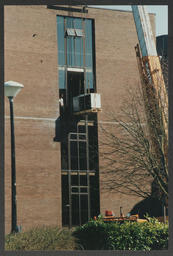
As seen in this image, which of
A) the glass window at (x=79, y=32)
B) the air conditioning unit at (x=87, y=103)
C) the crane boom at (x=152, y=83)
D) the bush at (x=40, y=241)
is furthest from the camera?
the glass window at (x=79, y=32)

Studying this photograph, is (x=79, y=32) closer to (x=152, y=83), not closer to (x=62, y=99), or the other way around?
(x=62, y=99)

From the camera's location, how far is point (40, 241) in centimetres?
1329

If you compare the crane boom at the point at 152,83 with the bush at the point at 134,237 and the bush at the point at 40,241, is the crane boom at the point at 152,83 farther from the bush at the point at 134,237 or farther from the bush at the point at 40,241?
the bush at the point at 40,241

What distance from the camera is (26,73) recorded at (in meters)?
33.2

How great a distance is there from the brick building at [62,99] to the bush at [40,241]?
18082 mm

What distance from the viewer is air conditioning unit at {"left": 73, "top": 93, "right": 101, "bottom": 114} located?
32.4m

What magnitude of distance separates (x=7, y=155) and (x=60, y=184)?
3716mm

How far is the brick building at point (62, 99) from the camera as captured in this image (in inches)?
Result: 1280

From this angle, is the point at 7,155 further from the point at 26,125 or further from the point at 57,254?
the point at 57,254

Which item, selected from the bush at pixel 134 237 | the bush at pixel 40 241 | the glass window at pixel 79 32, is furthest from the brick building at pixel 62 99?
the bush at pixel 40 241

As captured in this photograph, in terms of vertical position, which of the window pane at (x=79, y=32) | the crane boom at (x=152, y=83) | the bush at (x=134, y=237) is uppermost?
the window pane at (x=79, y=32)

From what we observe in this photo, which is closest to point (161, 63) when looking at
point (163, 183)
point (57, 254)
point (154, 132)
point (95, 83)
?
point (154, 132)

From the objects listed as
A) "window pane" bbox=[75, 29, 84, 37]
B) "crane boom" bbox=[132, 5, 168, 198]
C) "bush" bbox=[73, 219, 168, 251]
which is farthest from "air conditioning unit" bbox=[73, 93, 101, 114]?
"bush" bbox=[73, 219, 168, 251]

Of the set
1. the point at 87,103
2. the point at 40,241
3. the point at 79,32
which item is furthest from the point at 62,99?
the point at 40,241
